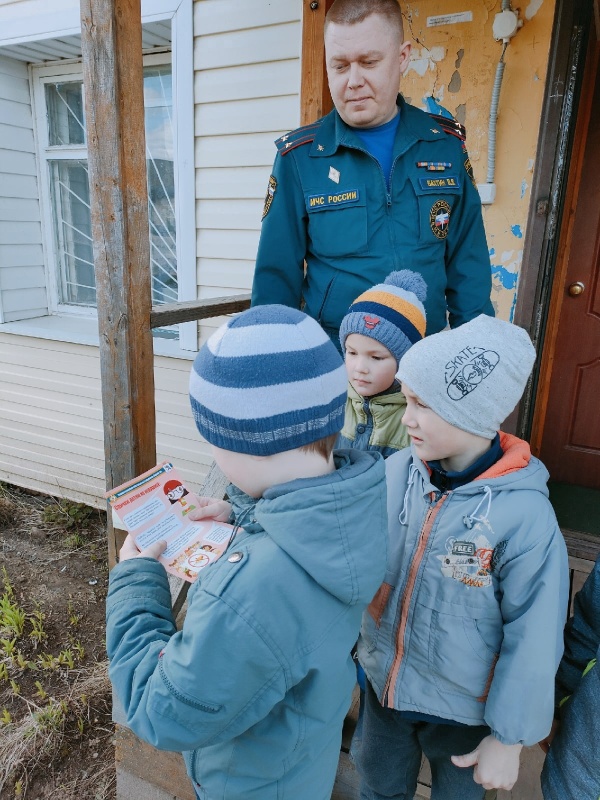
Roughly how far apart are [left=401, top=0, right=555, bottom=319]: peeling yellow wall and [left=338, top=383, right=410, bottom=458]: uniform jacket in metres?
1.55

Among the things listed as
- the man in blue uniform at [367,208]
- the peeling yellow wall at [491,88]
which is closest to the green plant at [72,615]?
the man in blue uniform at [367,208]

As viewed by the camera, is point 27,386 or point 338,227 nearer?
point 338,227

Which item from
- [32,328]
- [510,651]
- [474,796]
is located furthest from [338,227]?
[32,328]

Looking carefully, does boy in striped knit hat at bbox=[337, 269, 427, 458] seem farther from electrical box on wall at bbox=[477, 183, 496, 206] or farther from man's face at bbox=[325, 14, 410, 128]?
electrical box on wall at bbox=[477, 183, 496, 206]

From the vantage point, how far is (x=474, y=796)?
1.43 m

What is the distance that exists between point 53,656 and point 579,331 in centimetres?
366

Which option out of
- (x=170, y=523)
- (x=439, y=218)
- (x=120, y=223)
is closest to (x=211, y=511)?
(x=170, y=523)

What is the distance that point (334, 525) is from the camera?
91 centimetres

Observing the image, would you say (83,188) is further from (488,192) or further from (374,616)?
(374,616)

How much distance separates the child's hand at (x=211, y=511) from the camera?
52.1 inches

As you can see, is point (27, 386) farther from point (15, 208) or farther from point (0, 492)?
point (15, 208)

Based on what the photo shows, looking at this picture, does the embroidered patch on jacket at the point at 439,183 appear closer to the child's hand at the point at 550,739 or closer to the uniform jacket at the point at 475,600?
the uniform jacket at the point at 475,600

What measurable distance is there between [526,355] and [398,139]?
3.57 feet

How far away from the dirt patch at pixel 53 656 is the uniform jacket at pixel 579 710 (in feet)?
7.47
